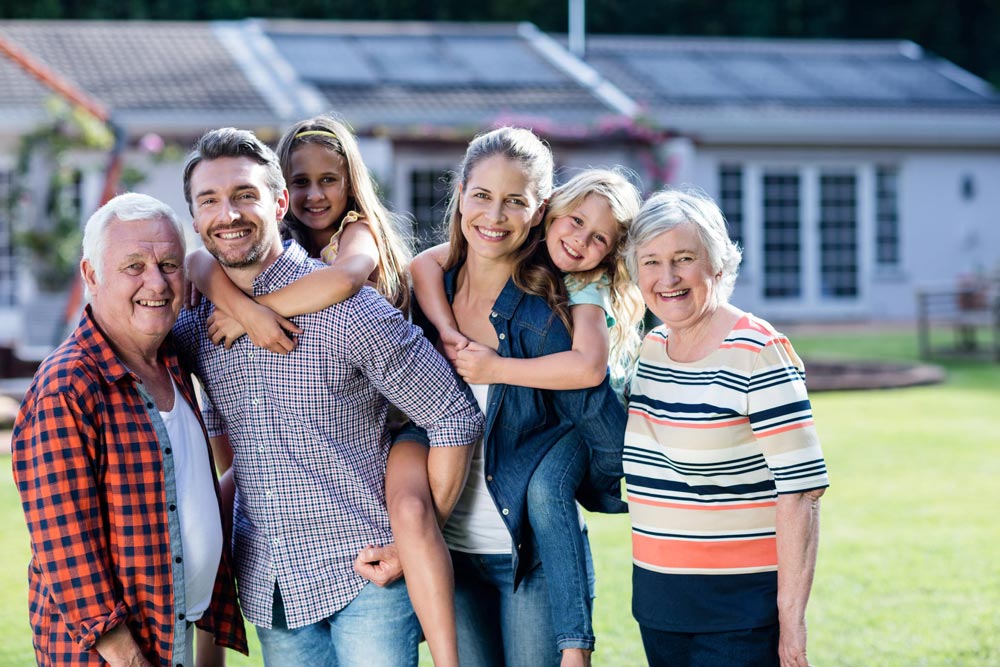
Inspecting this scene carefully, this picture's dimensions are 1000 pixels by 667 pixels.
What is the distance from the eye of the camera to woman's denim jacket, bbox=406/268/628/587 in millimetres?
2736

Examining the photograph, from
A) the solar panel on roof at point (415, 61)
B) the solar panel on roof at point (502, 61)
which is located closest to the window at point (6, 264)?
the solar panel on roof at point (415, 61)

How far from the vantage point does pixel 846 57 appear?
22.5 metres

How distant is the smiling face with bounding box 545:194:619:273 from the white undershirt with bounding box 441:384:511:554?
39cm

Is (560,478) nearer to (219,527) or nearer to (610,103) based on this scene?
(219,527)

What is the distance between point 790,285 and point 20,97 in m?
12.1

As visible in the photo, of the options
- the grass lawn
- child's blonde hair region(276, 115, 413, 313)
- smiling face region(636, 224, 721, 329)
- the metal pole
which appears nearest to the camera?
smiling face region(636, 224, 721, 329)

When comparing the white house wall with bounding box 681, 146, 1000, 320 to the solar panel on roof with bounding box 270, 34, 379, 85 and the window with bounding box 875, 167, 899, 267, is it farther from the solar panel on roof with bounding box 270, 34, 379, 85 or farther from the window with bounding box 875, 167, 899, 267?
the solar panel on roof with bounding box 270, 34, 379, 85

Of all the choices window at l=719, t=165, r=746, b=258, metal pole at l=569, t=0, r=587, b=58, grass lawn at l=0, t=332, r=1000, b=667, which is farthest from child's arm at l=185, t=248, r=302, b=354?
metal pole at l=569, t=0, r=587, b=58

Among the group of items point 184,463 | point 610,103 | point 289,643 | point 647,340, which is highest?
point 610,103

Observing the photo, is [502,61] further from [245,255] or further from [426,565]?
[426,565]

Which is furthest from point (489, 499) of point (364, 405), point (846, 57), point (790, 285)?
point (846, 57)

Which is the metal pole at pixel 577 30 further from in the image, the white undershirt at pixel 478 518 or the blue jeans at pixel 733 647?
the blue jeans at pixel 733 647

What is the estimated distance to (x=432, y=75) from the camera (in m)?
18.4

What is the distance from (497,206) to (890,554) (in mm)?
3846
